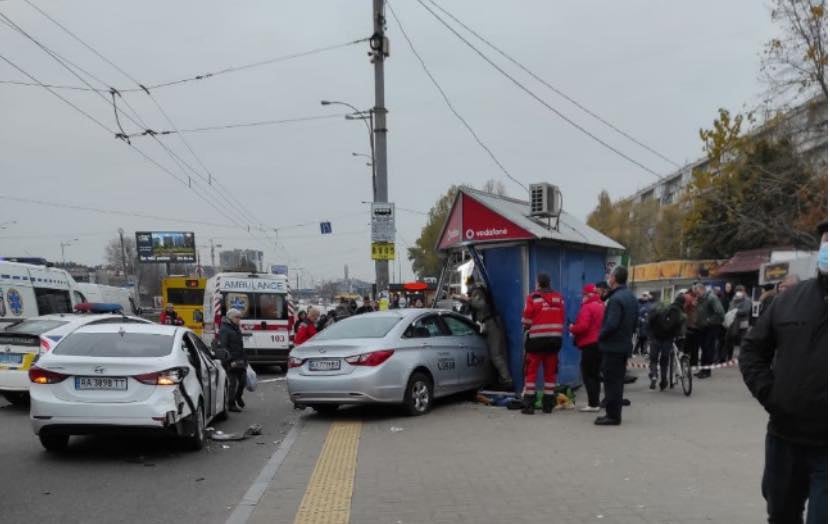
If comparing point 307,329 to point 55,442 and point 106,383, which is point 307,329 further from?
point 106,383

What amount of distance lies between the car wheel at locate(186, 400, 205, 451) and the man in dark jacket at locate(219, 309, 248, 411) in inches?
107

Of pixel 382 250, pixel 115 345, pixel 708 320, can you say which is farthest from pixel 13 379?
pixel 708 320

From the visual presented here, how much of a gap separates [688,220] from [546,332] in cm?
2240

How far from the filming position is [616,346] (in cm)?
948

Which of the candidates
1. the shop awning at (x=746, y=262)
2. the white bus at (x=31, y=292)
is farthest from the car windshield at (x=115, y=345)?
the shop awning at (x=746, y=262)

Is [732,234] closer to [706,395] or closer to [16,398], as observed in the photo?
[706,395]

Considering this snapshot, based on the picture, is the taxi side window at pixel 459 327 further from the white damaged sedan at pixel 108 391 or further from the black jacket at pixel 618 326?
the white damaged sedan at pixel 108 391

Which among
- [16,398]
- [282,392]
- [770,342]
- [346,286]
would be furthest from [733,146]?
[346,286]

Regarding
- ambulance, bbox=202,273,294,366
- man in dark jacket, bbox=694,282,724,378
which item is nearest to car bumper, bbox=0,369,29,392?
ambulance, bbox=202,273,294,366

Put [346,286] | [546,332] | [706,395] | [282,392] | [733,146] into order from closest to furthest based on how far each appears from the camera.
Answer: [546,332], [706,395], [282,392], [733,146], [346,286]

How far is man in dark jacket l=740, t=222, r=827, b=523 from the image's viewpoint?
3.42m

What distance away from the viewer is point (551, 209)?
12297 millimetres

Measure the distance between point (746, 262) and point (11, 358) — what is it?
3612 centimetres

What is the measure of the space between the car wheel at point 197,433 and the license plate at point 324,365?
1929 millimetres
